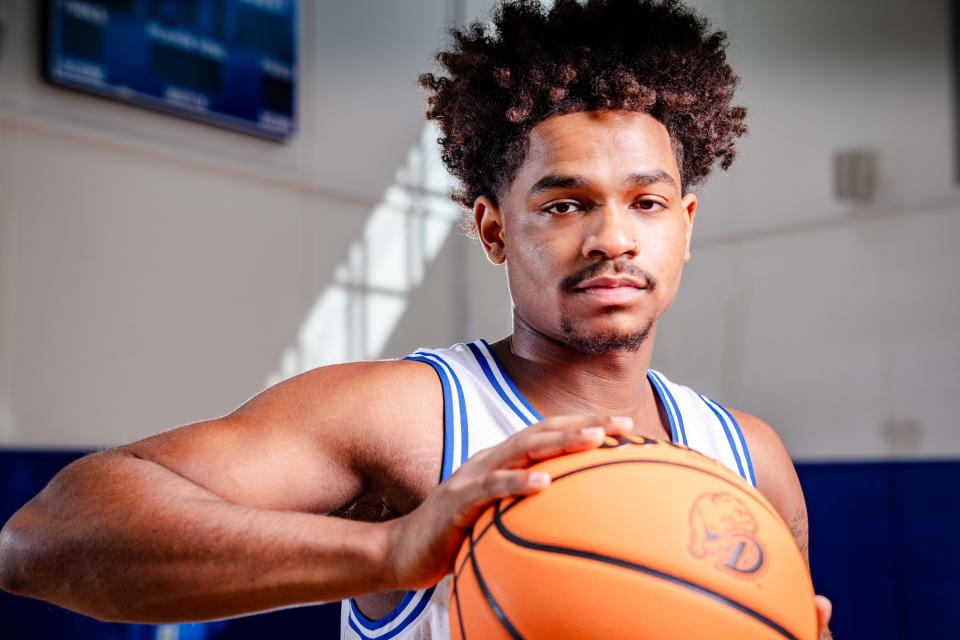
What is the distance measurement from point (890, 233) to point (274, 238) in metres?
3.16

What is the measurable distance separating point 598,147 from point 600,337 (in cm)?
25

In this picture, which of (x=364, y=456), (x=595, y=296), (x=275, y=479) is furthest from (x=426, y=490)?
(x=595, y=296)

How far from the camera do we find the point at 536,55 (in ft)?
5.04

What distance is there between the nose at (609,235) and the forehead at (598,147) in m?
0.05

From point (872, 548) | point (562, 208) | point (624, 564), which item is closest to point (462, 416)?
point (562, 208)

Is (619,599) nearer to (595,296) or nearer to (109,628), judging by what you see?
(595,296)

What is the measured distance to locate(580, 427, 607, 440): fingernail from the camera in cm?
96

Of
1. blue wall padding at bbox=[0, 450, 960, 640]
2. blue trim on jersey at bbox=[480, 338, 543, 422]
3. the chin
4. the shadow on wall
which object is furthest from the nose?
the shadow on wall

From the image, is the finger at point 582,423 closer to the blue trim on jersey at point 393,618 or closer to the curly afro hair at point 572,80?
the blue trim on jersey at point 393,618

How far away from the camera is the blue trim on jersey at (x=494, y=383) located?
135 centimetres

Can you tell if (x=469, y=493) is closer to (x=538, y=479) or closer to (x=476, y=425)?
(x=538, y=479)

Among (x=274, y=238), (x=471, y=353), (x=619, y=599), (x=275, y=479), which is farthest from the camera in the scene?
(x=274, y=238)

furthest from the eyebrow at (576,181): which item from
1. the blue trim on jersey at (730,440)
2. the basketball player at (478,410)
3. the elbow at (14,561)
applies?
the elbow at (14,561)

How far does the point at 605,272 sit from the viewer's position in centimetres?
130
